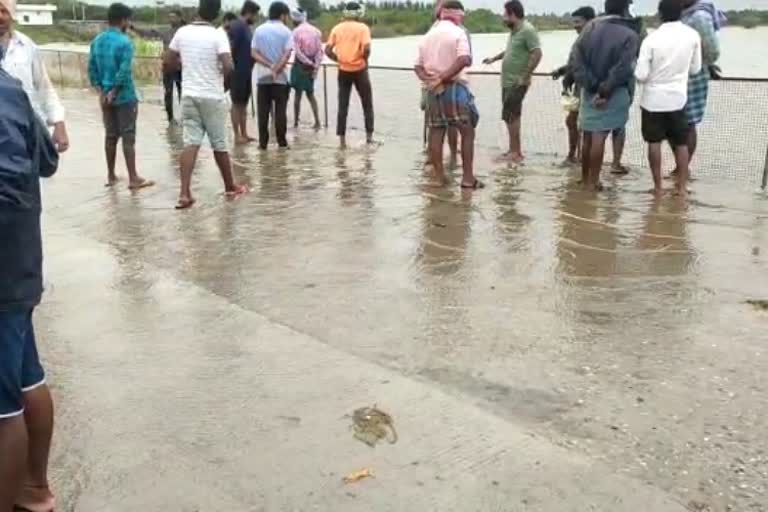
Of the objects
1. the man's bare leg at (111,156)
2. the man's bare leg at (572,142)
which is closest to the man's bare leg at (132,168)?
the man's bare leg at (111,156)

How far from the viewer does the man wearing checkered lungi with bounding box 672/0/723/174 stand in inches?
300

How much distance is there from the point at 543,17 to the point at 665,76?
3.58 metres

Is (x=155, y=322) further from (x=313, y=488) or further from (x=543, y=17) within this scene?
(x=543, y=17)

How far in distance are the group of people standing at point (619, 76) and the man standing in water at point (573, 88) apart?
0.78 meters

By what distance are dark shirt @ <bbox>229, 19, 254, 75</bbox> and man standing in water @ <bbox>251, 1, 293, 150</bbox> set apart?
19.5 inches

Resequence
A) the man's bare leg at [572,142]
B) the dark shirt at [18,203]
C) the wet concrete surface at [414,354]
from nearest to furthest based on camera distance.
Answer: the dark shirt at [18,203]
the wet concrete surface at [414,354]
the man's bare leg at [572,142]

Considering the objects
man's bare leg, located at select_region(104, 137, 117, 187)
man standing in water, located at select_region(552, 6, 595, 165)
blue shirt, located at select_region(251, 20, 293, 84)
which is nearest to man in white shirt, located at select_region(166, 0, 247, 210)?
man's bare leg, located at select_region(104, 137, 117, 187)

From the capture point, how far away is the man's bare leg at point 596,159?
7.67 m

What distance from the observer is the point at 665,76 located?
23.5 feet

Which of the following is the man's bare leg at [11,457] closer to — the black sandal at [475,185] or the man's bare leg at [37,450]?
the man's bare leg at [37,450]

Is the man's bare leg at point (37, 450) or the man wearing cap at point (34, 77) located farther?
the man wearing cap at point (34, 77)

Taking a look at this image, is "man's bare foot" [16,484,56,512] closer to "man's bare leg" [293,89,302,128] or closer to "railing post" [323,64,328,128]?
"man's bare leg" [293,89,302,128]

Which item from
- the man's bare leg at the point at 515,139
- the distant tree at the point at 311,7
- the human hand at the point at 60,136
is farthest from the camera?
the distant tree at the point at 311,7

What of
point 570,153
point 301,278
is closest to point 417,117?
point 570,153
